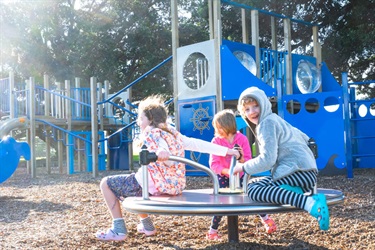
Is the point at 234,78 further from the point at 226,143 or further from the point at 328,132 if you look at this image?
the point at 226,143

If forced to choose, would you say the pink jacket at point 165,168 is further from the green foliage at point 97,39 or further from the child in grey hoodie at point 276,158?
the green foliage at point 97,39

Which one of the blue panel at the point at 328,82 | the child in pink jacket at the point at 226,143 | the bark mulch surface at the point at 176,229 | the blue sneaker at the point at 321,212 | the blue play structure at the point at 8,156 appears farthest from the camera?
the blue panel at the point at 328,82

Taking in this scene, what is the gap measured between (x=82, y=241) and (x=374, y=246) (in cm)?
210

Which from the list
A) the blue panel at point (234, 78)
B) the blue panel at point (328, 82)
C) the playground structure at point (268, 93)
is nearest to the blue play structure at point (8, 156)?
the playground structure at point (268, 93)

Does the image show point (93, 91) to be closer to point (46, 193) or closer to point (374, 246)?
point (46, 193)

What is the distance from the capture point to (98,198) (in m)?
6.38

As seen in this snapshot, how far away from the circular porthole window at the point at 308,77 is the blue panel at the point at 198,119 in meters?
2.80

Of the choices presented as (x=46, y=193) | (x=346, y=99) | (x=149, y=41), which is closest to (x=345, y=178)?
(x=346, y=99)

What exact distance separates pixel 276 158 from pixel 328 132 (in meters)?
5.70

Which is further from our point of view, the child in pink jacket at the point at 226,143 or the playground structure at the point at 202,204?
the child in pink jacket at the point at 226,143

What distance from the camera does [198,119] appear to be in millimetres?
8688

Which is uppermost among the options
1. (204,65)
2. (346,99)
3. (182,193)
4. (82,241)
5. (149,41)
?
(149,41)

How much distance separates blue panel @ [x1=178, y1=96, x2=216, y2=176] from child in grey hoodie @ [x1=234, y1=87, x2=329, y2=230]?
5.45m

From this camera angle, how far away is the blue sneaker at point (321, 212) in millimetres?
2502
